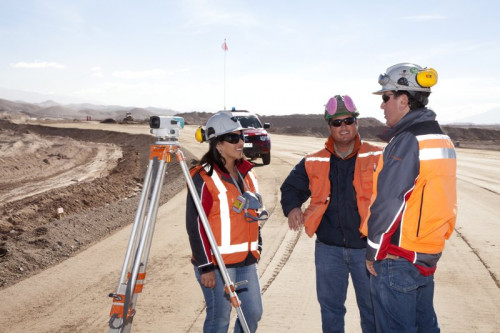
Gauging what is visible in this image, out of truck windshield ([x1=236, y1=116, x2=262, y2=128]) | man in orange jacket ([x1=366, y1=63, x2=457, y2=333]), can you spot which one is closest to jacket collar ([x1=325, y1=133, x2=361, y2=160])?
man in orange jacket ([x1=366, y1=63, x2=457, y2=333])

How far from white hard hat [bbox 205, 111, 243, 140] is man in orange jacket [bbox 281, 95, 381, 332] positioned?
0.68m

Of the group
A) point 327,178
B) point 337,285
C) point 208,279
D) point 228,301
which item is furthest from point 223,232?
point 337,285

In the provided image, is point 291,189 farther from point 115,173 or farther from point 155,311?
point 115,173

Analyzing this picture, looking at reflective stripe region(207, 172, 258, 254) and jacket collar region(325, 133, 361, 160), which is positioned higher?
jacket collar region(325, 133, 361, 160)

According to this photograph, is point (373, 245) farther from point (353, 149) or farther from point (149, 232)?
→ point (149, 232)

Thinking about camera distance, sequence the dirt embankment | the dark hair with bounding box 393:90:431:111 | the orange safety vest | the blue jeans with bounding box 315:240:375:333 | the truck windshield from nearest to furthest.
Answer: the dark hair with bounding box 393:90:431:111, the orange safety vest, the blue jeans with bounding box 315:240:375:333, the dirt embankment, the truck windshield

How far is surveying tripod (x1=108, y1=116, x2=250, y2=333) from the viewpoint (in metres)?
A: 2.66

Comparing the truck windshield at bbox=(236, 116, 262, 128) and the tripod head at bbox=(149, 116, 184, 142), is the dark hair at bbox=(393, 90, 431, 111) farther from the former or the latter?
the truck windshield at bbox=(236, 116, 262, 128)

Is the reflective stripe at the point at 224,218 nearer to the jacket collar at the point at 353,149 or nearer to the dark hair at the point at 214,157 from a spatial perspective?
the dark hair at the point at 214,157

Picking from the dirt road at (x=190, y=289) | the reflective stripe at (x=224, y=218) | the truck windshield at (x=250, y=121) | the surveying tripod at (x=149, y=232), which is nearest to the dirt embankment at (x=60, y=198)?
the dirt road at (x=190, y=289)

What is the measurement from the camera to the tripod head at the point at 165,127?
280cm

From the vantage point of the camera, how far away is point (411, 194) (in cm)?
249

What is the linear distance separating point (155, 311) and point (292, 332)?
5.21 feet

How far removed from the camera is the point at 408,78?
2.66 meters
